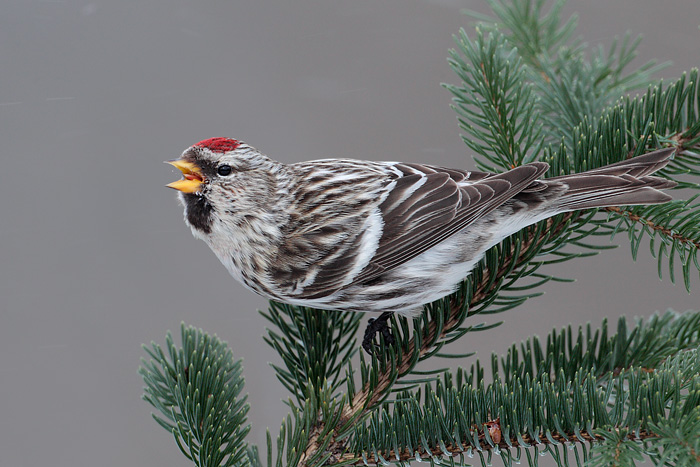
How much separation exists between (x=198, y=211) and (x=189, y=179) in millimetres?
64

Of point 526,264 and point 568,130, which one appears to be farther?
point 568,130

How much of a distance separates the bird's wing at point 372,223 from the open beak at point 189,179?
19cm

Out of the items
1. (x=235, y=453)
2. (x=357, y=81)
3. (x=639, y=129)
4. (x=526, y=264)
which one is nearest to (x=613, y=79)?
(x=639, y=129)

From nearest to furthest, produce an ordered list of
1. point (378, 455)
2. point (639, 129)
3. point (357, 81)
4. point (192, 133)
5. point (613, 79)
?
1. point (378, 455)
2. point (639, 129)
3. point (613, 79)
4. point (192, 133)
5. point (357, 81)

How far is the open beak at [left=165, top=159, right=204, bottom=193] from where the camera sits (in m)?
1.17

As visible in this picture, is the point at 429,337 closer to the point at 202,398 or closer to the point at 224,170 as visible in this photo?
the point at 202,398

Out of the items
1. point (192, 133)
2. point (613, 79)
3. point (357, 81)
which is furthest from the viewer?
point (357, 81)

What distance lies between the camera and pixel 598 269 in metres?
2.58

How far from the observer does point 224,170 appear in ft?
3.91

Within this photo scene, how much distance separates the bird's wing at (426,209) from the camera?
1143 mm

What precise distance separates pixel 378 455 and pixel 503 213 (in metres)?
0.52

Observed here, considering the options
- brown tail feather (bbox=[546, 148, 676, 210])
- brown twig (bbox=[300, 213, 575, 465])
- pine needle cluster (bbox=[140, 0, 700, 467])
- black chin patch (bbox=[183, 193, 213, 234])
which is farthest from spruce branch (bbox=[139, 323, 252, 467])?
brown tail feather (bbox=[546, 148, 676, 210])

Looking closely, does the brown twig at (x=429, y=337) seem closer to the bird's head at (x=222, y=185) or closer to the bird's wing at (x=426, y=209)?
the bird's wing at (x=426, y=209)

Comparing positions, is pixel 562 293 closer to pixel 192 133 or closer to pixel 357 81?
pixel 357 81
